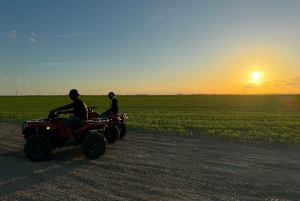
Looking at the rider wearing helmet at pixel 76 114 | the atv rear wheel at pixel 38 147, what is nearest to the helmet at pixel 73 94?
the rider wearing helmet at pixel 76 114

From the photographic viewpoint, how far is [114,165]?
755 centimetres

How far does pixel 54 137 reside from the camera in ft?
27.7

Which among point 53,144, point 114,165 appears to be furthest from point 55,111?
point 114,165

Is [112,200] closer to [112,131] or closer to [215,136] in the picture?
[112,131]

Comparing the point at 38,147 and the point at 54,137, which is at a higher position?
the point at 54,137

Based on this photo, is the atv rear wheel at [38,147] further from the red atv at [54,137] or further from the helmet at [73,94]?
the helmet at [73,94]

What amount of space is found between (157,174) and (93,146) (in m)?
2.60

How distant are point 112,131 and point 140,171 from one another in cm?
429

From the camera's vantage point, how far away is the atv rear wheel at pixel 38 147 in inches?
314

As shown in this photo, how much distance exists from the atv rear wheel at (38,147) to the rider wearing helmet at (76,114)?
0.69 m

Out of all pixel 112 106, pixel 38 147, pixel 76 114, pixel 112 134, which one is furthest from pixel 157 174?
pixel 112 106

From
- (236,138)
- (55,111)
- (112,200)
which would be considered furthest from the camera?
(236,138)

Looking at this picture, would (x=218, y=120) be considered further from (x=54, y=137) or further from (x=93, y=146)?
(x=54, y=137)

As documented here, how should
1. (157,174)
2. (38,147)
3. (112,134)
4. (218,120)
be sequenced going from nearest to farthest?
(157,174)
(38,147)
(112,134)
(218,120)
